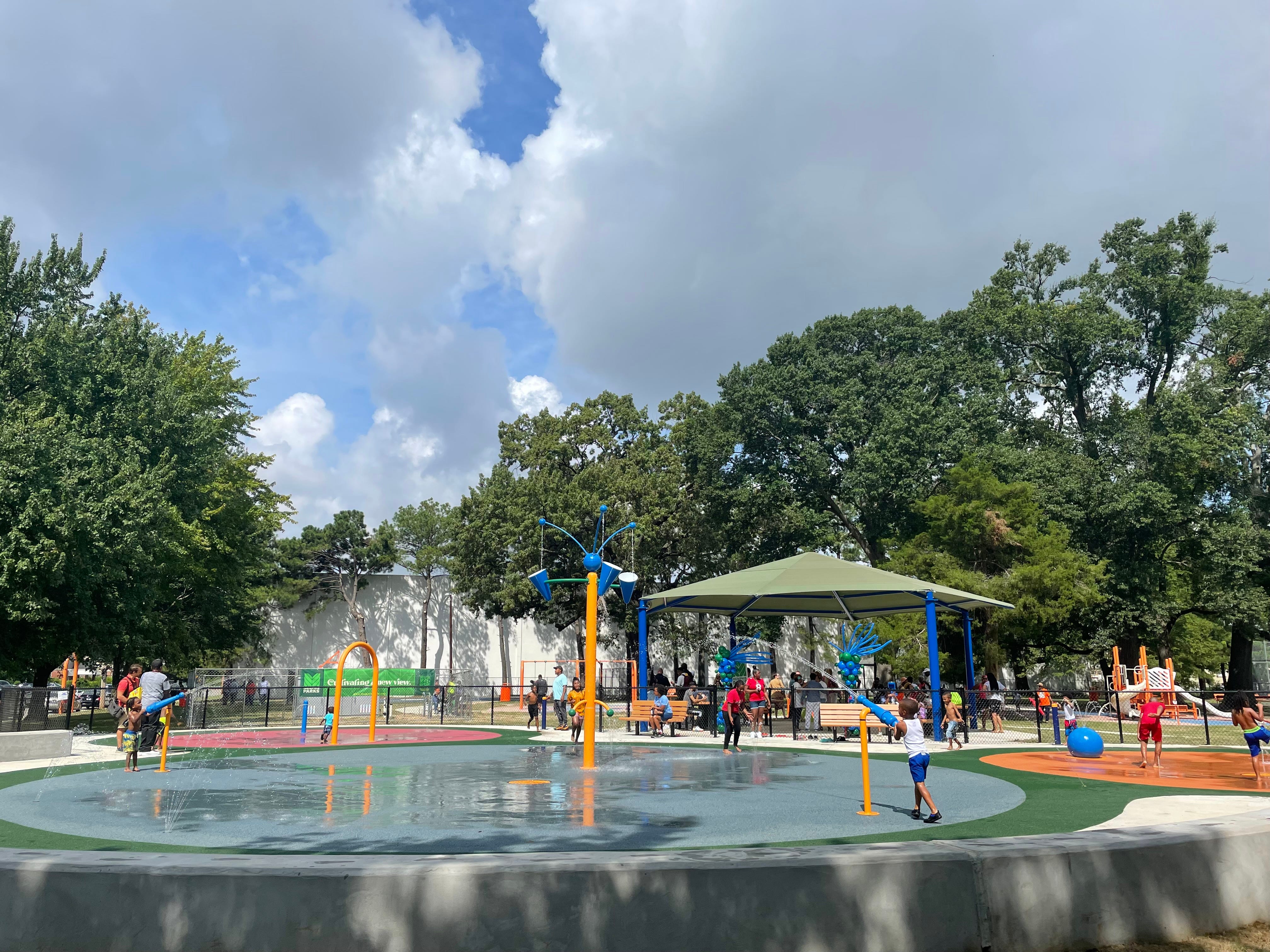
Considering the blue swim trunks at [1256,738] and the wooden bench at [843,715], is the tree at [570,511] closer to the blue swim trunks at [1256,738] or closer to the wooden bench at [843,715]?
the wooden bench at [843,715]

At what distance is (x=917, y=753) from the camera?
9.79m

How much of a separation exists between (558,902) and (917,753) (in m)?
6.26

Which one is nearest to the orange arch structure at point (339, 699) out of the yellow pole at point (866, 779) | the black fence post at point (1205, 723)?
the yellow pole at point (866, 779)

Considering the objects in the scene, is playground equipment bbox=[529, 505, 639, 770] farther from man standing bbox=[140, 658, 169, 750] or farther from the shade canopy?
man standing bbox=[140, 658, 169, 750]

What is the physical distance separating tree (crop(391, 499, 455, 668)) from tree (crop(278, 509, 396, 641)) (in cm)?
177

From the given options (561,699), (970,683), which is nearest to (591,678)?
(561,699)

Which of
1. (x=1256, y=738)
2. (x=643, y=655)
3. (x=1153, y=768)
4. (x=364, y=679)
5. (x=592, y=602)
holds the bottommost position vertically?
(x=1153, y=768)

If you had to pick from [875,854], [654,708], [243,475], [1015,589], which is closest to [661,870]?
[875,854]

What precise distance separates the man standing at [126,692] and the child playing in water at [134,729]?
0.89 meters

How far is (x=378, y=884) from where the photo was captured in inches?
180

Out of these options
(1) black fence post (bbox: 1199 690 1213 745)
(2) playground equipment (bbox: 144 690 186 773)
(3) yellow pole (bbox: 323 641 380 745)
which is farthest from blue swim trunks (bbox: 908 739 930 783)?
(1) black fence post (bbox: 1199 690 1213 745)

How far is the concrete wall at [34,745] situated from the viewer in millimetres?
17547

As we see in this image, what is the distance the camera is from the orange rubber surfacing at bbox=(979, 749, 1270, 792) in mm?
13763

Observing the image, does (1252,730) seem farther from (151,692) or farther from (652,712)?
(151,692)
